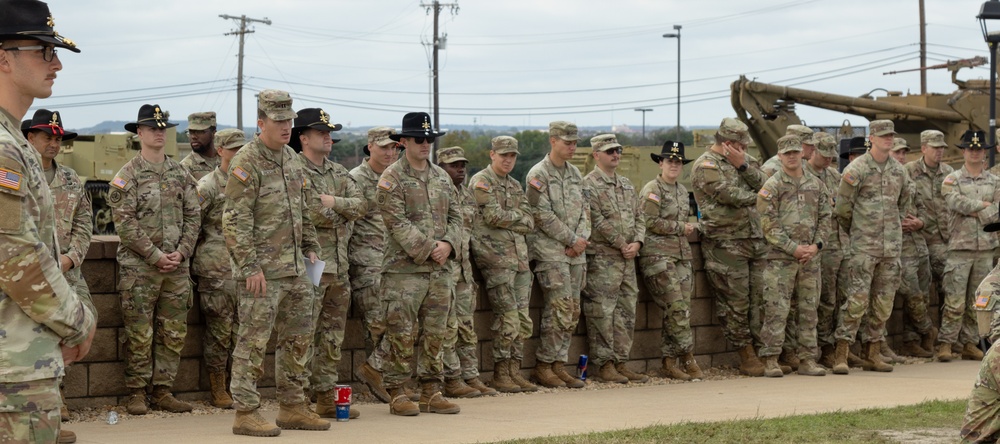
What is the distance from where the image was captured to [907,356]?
42.0 ft

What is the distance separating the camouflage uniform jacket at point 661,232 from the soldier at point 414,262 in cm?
284

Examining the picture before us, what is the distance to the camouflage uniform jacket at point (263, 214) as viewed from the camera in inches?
282

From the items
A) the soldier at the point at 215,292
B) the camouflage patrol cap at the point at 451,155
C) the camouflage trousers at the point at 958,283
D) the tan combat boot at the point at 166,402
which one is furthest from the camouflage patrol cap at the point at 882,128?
the tan combat boot at the point at 166,402

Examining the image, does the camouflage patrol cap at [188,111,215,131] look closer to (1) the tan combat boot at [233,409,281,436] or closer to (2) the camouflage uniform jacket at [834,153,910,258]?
(1) the tan combat boot at [233,409,281,436]

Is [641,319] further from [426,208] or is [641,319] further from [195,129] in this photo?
[195,129]

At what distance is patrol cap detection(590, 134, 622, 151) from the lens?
10.7m

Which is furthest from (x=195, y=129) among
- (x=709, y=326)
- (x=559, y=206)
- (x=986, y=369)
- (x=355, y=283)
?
(x=986, y=369)

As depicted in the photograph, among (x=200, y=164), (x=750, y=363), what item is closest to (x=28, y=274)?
(x=200, y=164)

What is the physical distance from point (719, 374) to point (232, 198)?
5597 mm

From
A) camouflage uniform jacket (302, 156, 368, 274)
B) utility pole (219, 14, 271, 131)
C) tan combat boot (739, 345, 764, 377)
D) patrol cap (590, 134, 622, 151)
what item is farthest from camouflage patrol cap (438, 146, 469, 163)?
utility pole (219, 14, 271, 131)

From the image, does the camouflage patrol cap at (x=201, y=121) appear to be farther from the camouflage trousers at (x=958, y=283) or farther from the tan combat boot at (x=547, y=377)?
the camouflage trousers at (x=958, y=283)

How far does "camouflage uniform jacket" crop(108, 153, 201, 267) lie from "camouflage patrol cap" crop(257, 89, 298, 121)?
4.90 ft

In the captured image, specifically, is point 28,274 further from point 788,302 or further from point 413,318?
point 788,302

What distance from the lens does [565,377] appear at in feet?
33.4
